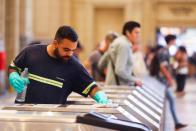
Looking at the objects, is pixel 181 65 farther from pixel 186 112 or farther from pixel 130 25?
pixel 130 25

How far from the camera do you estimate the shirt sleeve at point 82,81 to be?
4.23m

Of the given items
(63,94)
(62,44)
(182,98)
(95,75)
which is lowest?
(182,98)

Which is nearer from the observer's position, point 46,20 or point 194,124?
point 194,124

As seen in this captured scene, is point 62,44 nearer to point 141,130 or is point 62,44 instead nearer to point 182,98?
point 141,130

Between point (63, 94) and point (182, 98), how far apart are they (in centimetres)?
1010

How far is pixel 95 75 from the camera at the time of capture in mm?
9281

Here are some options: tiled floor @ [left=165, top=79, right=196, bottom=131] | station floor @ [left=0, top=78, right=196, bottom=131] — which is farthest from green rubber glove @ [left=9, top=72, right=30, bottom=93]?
tiled floor @ [left=165, top=79, right=196, bottom=131]

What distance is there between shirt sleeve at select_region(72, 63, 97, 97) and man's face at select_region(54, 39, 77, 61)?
8.1 inches

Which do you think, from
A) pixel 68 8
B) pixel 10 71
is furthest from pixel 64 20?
pixel 10 71

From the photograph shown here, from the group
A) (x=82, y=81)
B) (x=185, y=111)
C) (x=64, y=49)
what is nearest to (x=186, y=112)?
(x=185, y=111)

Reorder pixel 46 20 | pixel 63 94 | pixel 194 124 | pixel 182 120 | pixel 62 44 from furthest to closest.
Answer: pixel 46 20, pixel 182 120, pixel 194 124, pixel 63 94, pixel 62 44

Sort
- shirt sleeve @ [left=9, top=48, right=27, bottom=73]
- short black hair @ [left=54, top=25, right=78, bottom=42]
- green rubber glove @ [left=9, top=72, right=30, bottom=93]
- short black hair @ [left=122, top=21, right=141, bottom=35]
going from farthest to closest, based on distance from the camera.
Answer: short black hair @ [left=122, top=21, right=141, bottom=35], shirt sleeve @ [left=9, top=48, right=27, bottom=73], green rubber glove @ [left=9, top=72, right=30, bottom=93], short black hair @ [left=54, top=25, right=78, bottom=42]

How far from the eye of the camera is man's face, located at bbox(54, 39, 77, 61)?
3924mm

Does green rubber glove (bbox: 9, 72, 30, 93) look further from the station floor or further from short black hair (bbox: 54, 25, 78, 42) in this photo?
the station floor
